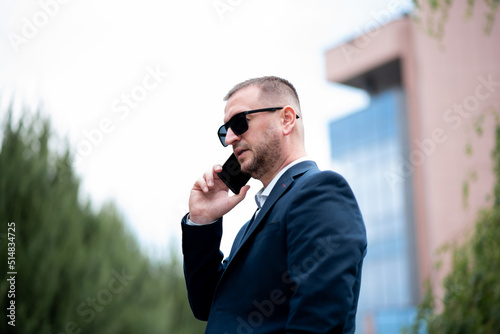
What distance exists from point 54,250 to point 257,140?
767 cm

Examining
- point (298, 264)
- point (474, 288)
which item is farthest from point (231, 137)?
point (474, 288)

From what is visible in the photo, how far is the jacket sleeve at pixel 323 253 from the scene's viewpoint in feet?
5.41

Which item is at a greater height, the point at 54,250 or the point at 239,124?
the point at 239,124

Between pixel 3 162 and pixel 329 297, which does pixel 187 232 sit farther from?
pixel 3 162

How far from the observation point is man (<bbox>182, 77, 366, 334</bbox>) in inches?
66.3

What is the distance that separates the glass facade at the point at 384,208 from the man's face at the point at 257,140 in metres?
36.6

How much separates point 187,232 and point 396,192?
3807 cm

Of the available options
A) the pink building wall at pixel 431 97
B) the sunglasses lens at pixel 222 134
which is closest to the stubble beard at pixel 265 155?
the sunglasses lens at pixel 222 134

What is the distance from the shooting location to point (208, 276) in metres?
2.28

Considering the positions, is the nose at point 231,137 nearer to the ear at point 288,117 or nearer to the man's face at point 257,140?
the man's face at point 257,140

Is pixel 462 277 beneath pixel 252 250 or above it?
beneath

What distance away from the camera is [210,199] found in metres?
2.31

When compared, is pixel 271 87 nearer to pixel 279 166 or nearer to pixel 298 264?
pixel 279 166

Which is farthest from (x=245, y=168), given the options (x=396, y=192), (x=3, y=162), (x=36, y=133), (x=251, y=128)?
(x=396, y=192)
